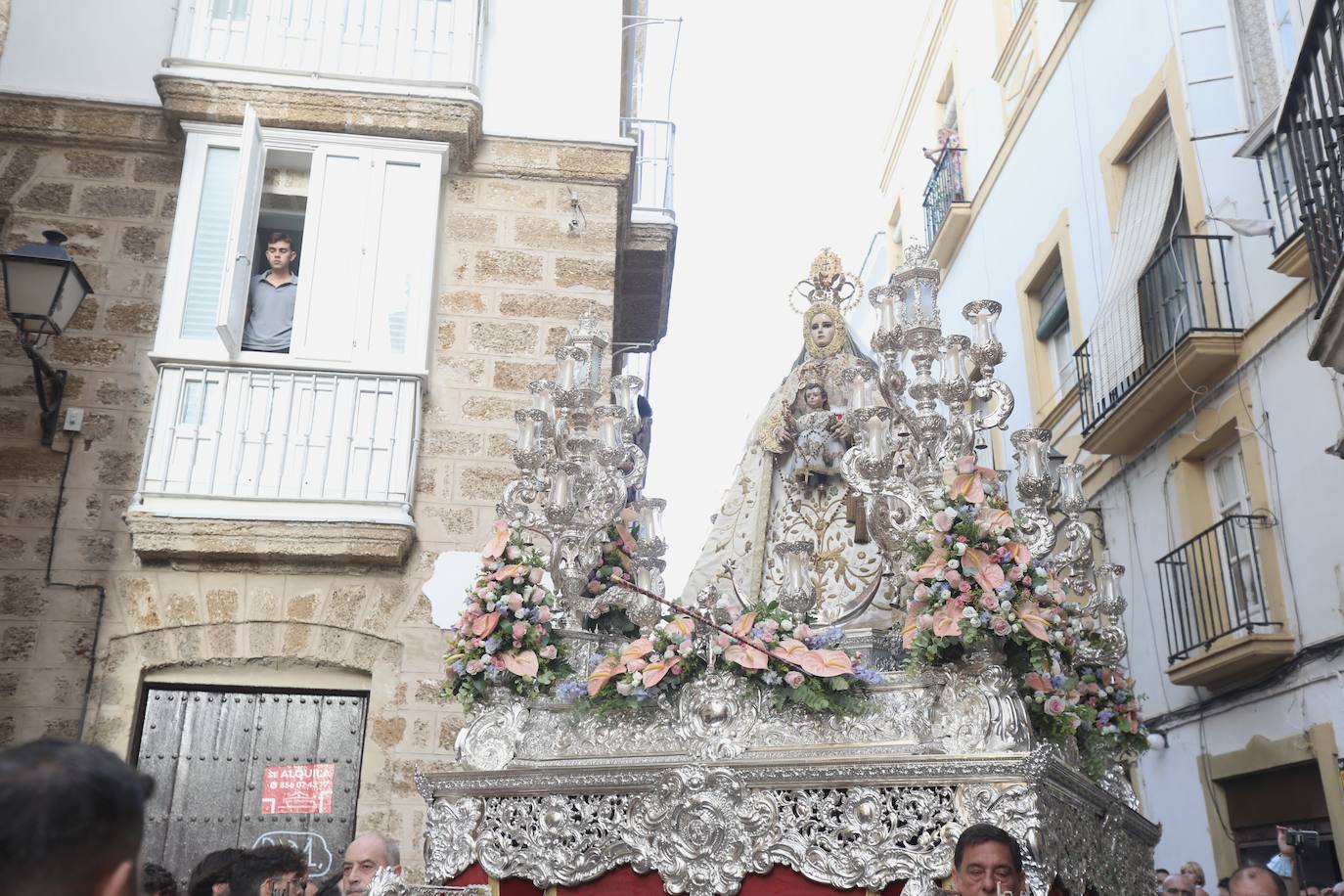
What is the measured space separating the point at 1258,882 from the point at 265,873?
2.87m

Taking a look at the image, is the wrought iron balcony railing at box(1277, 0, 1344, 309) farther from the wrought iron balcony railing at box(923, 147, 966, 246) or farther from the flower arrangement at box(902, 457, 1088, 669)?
the wrought iron balcony railing at box(923, 147, 966, 246)

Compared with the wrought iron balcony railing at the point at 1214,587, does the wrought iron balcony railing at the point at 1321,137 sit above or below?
above

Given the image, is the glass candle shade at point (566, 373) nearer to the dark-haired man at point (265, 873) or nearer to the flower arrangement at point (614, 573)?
the flower arrangement at point (614, 573)

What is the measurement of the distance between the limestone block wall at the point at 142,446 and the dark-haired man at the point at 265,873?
2660 mm

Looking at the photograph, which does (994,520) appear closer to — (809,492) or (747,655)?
(747,655)

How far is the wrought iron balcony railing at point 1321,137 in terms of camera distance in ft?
18.2

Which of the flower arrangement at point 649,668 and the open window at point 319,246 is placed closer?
the flower arrangement at point 649,668

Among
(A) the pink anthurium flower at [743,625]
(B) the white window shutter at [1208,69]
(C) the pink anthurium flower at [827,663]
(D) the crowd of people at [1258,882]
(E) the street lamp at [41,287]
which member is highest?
(B) the white window shutter at [1208,69]

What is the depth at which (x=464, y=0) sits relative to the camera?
7703 millimetres

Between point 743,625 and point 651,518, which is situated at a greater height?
point 651,518

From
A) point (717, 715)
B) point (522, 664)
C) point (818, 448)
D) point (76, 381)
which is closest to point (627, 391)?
point (818, 448)

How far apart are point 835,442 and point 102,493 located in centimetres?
385

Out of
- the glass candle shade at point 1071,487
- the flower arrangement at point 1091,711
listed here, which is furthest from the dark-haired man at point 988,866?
the glass candle shade at point 1071,487

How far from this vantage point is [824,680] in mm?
4238
